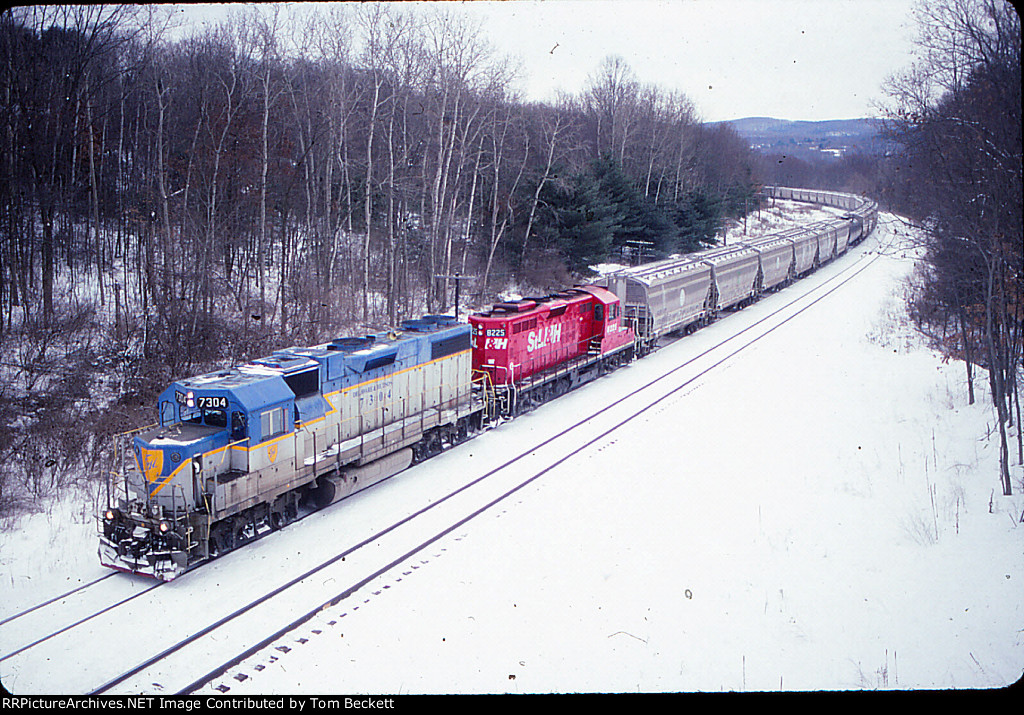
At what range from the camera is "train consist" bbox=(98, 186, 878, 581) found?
1153cm

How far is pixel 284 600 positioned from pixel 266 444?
121 inches

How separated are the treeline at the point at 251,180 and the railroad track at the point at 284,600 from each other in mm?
11275

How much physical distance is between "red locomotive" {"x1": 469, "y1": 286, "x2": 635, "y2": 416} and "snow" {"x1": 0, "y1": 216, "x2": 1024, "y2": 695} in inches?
75.5

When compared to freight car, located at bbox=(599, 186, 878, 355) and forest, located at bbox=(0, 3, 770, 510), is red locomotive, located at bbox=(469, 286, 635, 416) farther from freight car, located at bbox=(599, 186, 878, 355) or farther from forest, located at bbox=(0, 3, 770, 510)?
forest, located at bbox=(0, 3, 770, 510)

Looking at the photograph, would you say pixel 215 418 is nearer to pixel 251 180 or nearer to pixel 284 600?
pixel 284 600

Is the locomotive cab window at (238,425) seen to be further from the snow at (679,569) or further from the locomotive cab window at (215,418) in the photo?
the snow at (679,569)

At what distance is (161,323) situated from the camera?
2312 centimetres

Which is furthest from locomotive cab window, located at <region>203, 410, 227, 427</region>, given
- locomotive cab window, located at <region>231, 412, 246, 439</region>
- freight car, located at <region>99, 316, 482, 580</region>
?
locomotive cab window, located at <region>231, 412, 246, 439</region>

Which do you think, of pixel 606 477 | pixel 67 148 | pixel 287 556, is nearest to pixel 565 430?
pixel 606 477

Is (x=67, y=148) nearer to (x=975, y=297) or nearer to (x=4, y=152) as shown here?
(x=4, y=152)

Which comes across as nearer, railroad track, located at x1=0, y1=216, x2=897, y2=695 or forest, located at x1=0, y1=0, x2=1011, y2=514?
railroad track, located at x1=0, y1=216, x2=897, y2=695

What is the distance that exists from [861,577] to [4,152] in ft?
75.4

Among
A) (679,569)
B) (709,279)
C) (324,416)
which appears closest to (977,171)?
(679,569)

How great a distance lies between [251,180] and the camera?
2789 cm
